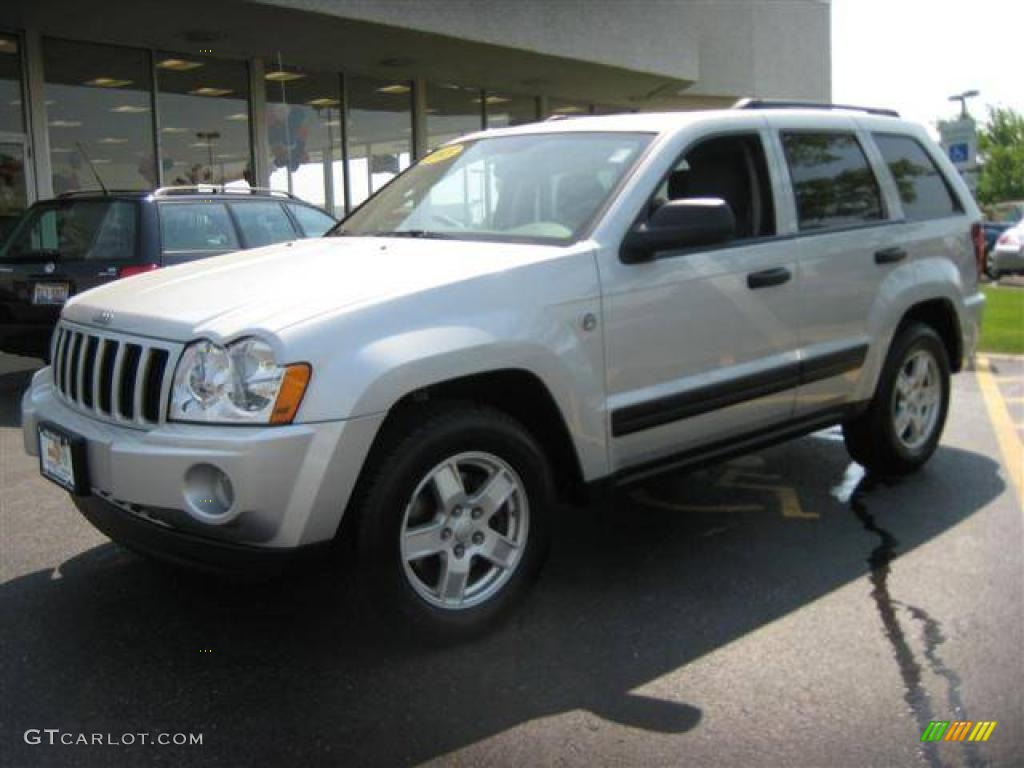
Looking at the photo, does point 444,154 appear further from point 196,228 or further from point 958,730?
point 196,228

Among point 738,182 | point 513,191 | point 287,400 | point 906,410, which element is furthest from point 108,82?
point 287,400

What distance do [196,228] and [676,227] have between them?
5301 millimetres

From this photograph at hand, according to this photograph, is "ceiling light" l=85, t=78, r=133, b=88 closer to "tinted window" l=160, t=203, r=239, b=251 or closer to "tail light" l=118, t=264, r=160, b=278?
"tinted window" l=160, t=203, r=239, b=251

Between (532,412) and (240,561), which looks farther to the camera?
(532,412)

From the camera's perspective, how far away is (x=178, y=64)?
45.3ft

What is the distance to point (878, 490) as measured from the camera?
5336 mm

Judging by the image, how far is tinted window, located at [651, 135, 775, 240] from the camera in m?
4.56

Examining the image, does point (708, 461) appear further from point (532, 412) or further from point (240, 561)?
A: point (240, 561)

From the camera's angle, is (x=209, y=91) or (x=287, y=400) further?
(x=209, y=91)

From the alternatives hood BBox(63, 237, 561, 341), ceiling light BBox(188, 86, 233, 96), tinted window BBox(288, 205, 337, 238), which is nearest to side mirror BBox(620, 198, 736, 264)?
hood BBox(63, 237, 561, 341)

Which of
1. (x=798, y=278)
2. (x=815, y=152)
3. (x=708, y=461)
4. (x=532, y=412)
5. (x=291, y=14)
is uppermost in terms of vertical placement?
(x=291, y=14)

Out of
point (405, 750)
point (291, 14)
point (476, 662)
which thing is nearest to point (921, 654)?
point (476, 662)

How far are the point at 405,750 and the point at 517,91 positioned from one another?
1723 cm

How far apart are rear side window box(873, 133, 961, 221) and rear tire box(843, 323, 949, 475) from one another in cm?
62
